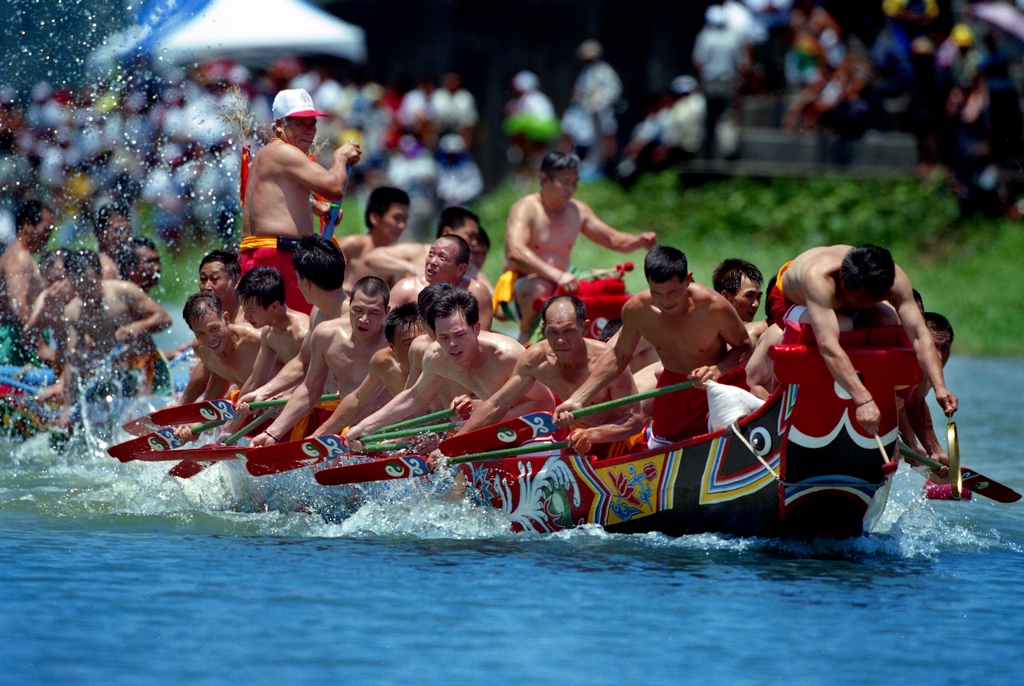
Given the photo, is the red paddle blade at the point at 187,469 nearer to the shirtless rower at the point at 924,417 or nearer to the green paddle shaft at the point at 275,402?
the green paddle shaft at the point at 275,402

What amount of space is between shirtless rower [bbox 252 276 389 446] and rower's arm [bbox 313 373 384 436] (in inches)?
5.1

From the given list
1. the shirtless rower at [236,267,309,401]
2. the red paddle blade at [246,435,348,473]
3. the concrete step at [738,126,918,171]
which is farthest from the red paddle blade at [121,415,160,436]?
the concrete step at [738,126,918,171]

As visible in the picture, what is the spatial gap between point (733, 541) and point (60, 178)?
9742 mm

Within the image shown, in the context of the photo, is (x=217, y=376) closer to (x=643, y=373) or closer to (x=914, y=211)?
(x=643, y=373)

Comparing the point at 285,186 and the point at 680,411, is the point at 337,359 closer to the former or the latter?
the point at 285,186

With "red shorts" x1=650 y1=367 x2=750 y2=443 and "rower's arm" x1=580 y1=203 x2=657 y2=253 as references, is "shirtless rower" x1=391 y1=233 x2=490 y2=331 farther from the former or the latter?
"rower's arm" x1=580 y1=203 x2=657 y2=253

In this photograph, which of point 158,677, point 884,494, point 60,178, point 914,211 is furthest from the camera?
point 914,211

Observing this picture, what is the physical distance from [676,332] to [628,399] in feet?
1.30

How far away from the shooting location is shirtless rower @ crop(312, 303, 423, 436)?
7.23 m

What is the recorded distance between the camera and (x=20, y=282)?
9789 mm

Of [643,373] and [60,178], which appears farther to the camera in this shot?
[60,178]

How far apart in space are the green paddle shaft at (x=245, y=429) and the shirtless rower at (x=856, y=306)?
3.04 metres

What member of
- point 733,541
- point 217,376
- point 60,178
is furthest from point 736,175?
point 733,541

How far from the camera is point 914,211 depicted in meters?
15.9
